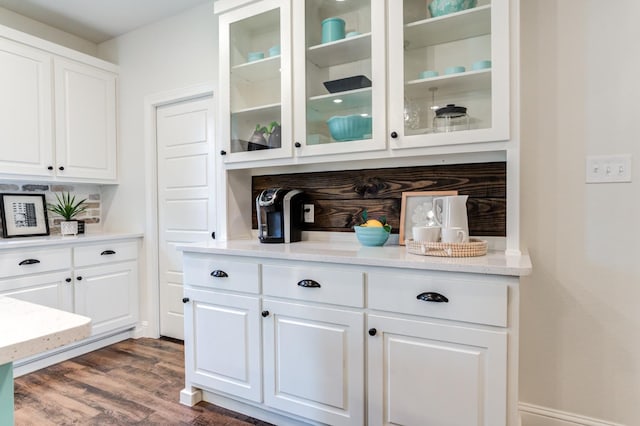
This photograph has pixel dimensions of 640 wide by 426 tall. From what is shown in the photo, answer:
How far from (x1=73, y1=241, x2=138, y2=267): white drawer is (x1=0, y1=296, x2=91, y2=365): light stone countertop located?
218 cm

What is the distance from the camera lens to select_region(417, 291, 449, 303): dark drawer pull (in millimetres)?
1416

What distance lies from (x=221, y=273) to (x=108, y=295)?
159 cm

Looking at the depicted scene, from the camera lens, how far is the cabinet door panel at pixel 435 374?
135cm

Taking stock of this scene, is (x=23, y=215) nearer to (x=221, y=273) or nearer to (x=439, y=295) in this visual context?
(x=221, y=273)

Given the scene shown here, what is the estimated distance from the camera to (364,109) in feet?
6.28

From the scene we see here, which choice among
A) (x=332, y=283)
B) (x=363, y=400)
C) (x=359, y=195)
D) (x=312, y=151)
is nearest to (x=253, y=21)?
(x=312, y=151)

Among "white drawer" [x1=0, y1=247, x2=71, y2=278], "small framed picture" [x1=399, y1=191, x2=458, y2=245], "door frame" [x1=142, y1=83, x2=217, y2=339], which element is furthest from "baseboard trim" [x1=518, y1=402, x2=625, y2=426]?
"white drawer" [x1=0, y1=247, x2=71, y2=278]

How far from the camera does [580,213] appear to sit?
1.71 meters

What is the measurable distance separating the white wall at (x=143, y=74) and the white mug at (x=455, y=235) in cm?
208

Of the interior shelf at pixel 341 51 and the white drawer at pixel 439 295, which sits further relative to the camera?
the interior shelf at pixel 341 51

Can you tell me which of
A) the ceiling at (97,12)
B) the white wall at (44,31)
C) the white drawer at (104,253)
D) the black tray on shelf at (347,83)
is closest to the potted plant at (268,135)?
the black tray on shelf at (347,83)

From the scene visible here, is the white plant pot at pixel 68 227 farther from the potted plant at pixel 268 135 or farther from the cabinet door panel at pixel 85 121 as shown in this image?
the potted plant at pixel 268 135

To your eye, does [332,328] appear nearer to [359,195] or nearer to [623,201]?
[359,195]

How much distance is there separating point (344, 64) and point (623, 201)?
1519mm
